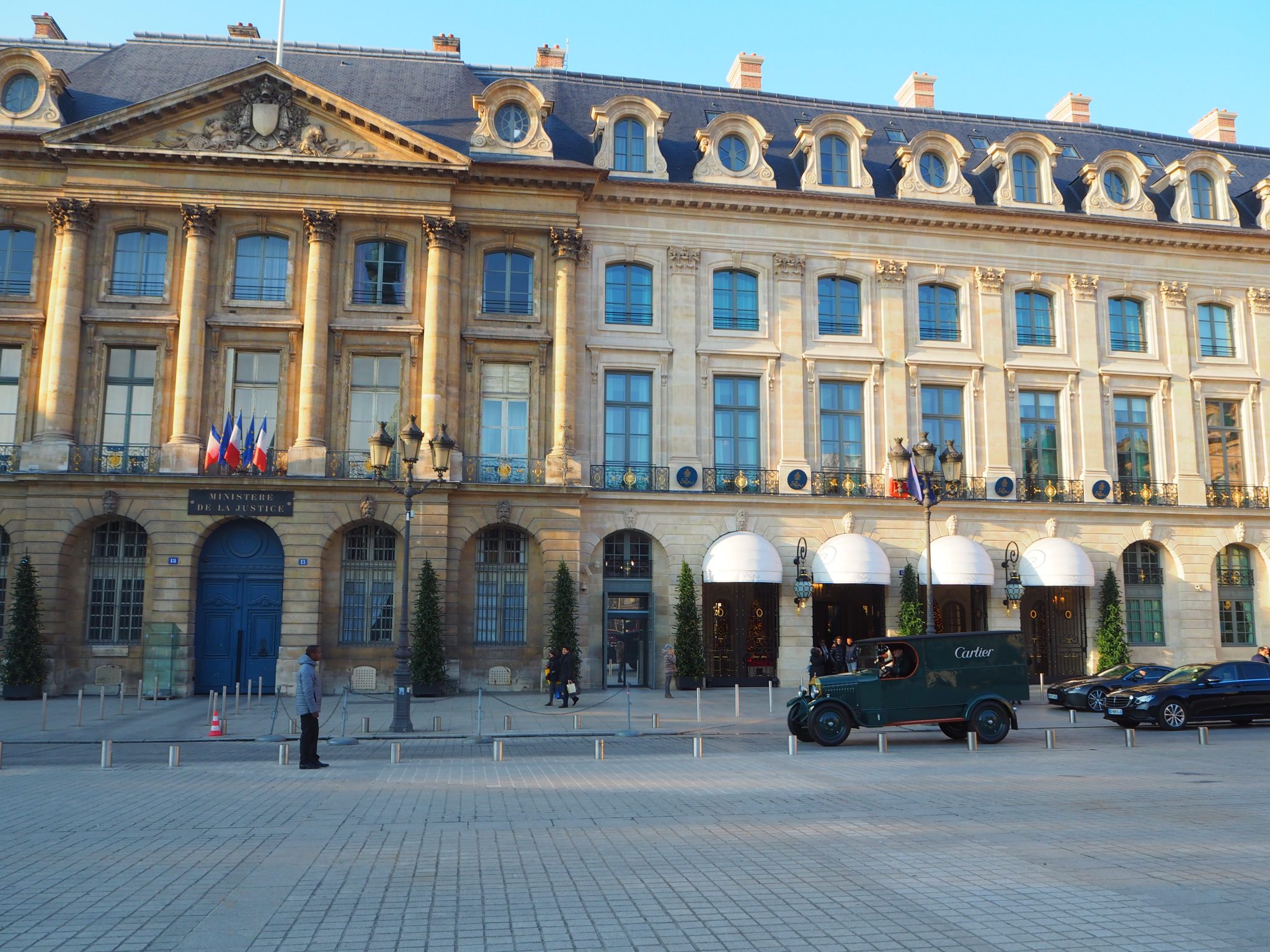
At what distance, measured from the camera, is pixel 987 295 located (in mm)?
35781

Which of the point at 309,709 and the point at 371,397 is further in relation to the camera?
the point at 371,397

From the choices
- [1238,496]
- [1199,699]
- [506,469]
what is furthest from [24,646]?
[1238,496]

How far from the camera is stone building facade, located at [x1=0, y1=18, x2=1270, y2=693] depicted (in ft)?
99.2

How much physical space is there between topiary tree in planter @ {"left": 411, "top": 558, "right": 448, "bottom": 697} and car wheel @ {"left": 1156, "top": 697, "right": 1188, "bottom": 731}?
18.3 meters

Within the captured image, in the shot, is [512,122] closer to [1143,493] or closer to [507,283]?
[507,283]

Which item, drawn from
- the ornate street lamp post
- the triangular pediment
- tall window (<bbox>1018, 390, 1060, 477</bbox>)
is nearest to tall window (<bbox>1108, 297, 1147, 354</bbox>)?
tall window (<bbox>1018, 390, 1060, 477</bbox>)

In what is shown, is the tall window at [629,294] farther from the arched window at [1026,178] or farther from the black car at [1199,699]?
the black car at [1199,699]

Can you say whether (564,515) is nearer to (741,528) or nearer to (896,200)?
(741,528)

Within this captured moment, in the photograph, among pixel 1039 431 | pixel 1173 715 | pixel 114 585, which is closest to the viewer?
pixel 1173 715

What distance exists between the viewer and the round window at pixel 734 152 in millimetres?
34812

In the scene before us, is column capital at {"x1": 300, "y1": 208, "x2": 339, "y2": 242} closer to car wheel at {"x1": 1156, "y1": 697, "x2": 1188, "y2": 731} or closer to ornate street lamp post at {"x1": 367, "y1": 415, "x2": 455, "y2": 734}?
ornate street lamp post at {"x1": 367, "y1": 415, "x2": 455, "y2": 734}

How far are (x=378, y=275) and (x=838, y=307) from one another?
1526 cm

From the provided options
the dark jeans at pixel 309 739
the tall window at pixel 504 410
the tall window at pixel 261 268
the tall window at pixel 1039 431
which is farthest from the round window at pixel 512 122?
the dark jeans at pixel 309 739

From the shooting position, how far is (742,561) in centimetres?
3161
